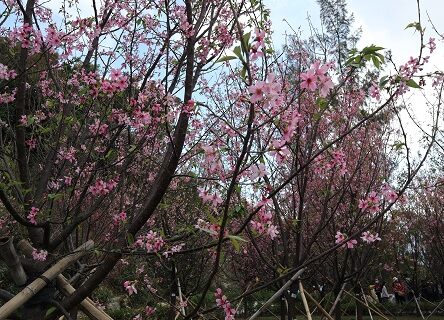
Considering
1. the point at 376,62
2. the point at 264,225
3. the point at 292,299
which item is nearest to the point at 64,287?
the point at 264,225

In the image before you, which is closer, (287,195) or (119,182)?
(119,182)

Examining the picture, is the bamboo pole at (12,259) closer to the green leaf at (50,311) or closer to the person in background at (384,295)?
the green leaf at (50,311)

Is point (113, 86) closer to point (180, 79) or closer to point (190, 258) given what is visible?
point (180, 79)

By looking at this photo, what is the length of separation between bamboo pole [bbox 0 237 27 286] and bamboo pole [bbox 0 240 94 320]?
0.50 feet

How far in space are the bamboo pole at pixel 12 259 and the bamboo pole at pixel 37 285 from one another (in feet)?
0.50

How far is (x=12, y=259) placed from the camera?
2914mm

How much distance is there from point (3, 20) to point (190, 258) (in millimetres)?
5481

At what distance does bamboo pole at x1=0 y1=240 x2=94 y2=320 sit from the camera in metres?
2.70

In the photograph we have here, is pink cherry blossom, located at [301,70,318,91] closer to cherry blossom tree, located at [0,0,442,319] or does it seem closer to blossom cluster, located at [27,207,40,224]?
cherry blossom tree, located at [0,0,442,319]

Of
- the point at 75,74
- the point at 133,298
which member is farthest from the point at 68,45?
the point at 133,298

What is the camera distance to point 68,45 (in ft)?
12.2

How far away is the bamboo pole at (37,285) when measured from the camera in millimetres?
2697

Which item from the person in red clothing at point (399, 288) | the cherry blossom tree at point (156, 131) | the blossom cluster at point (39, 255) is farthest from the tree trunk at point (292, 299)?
the person in red clothing at point (399, 288)

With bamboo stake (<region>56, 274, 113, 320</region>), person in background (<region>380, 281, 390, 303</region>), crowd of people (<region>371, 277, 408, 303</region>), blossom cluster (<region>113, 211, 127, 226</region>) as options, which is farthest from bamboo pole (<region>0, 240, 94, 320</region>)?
person in background (<region>380, 281, 390, 303</region>)
